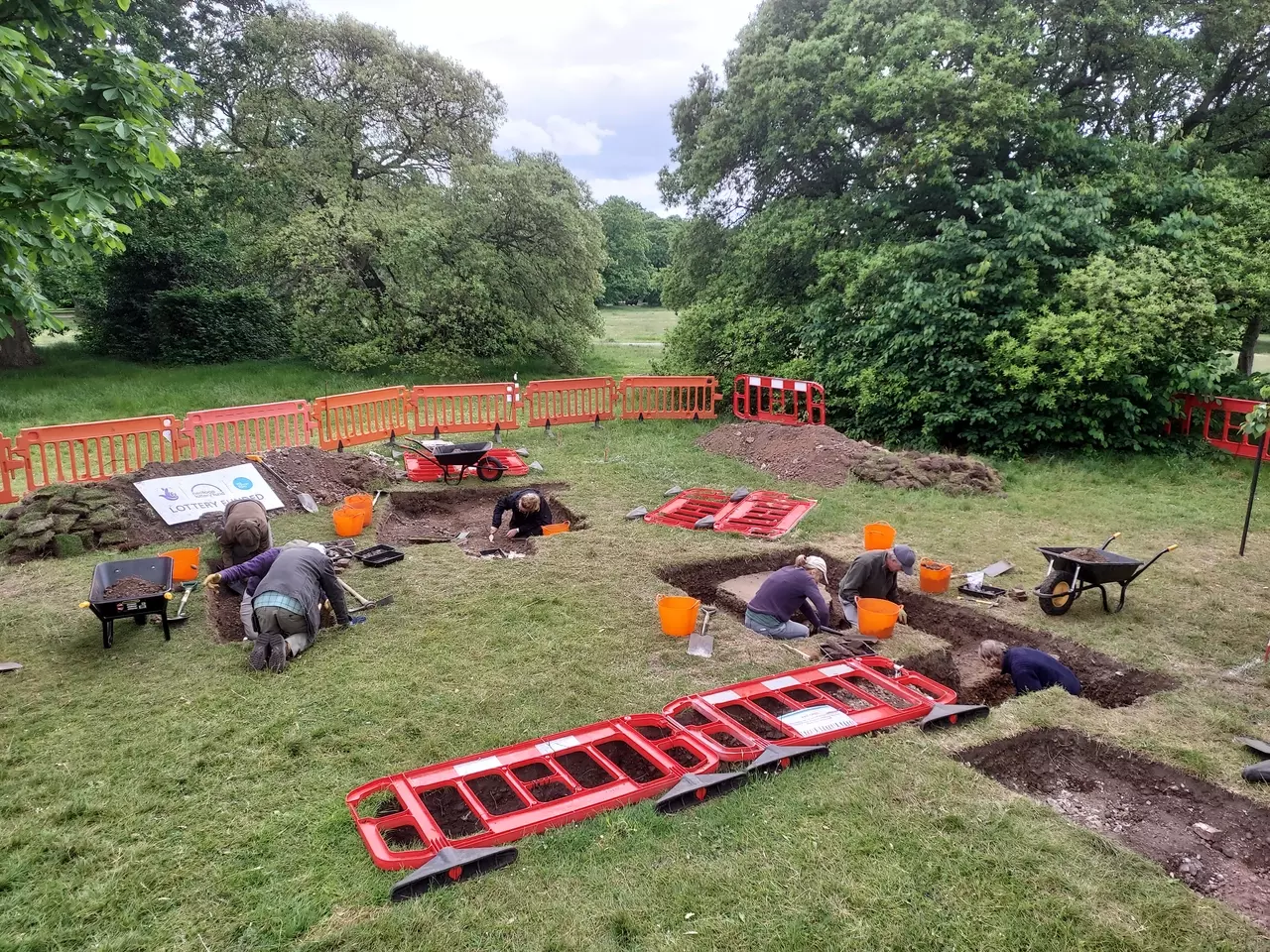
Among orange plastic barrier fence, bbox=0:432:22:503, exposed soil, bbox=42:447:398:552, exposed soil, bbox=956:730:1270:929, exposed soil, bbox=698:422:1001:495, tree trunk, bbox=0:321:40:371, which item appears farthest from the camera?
tree trunk, bbox=0:321:40:371

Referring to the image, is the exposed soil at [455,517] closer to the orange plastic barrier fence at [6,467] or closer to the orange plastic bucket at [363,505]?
the orange plastic bucket at [363,505]

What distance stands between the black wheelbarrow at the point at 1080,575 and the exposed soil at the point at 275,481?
890 centimetres

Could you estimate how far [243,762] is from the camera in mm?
4789

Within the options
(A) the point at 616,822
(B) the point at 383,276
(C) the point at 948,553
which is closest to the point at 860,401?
(C) the point at 948,553

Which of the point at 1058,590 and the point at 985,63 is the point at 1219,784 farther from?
the point at 985,63

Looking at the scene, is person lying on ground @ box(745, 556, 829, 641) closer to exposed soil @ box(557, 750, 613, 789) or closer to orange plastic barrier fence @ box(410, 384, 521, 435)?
exposed soil @ box(557, 750, 613, 789)

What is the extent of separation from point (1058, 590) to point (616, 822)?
531 centimetres

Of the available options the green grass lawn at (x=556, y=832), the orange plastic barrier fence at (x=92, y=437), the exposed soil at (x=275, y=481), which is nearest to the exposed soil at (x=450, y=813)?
the green grass lawn at (x=556, y=832)

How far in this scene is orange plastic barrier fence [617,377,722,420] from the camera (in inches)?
651

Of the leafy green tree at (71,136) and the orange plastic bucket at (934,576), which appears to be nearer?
the leafy green tree at (71,136)

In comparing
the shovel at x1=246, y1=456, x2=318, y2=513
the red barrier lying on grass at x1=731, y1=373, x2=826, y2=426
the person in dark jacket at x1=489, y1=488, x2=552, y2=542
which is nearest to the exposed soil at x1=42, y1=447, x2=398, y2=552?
the shovel at x1=246, y1=456, x2=318, y2=513

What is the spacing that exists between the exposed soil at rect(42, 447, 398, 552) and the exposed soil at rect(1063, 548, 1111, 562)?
9083 millimetres

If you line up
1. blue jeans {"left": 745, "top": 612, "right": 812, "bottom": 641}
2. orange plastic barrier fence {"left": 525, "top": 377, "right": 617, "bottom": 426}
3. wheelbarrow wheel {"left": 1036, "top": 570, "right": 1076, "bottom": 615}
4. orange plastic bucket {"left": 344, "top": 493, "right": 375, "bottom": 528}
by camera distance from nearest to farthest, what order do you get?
blue jeans {"left": 745, "top": 612, "right": 812, "bottom": 641} < wheelbarrow wheel {"left": 1036, "top": 570, "right": 1076, "bottom": 615} < orange plastic bucket {"left": 344, "top": 493, "right": 375, "bottom": 528} < orange plastic barrier fence {"left": 525, "top": 377, "right": 617, "bottom": 426}

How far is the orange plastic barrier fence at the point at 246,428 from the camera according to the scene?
36.3ft
